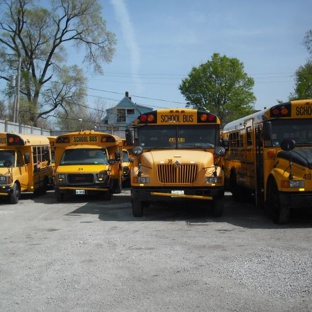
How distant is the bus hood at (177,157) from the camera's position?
10.3 m

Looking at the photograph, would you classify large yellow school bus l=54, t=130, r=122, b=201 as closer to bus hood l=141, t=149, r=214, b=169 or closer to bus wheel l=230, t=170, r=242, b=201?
bus wheel l=230, t=170, r=242, b=201

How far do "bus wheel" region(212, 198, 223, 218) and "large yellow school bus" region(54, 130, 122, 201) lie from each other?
5251 mm

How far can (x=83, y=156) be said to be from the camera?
16.0 meters

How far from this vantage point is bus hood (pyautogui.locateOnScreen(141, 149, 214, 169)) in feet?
33.9

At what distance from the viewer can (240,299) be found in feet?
16.0

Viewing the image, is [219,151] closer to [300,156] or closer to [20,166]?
[300,156]

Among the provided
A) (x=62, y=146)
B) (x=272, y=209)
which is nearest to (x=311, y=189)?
Answer: (x=272, y=209)

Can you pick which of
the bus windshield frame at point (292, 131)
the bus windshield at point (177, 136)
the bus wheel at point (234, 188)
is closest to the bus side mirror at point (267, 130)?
the bus windshield frame at point (292, 131)

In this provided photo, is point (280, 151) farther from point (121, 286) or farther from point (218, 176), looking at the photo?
point (121, 286)

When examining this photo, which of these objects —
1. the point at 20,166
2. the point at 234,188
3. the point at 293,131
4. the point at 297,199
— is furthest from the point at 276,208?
the point at 20,166

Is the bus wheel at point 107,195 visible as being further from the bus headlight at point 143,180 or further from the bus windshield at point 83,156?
the bus headlight at point 143,180

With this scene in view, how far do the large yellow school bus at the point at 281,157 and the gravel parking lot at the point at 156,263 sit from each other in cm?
57

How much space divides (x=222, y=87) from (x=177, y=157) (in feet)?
170

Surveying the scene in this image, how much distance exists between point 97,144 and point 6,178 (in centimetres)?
364
